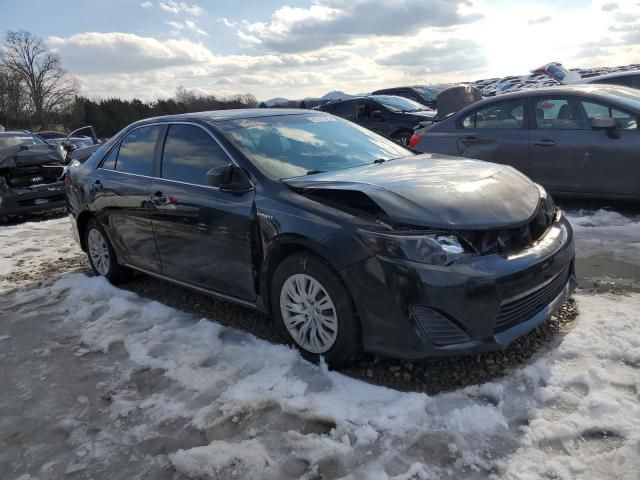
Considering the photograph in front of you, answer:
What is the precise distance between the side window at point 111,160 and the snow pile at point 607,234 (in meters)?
4.39

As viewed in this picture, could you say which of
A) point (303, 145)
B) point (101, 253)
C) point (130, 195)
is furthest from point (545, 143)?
point (101, 253)

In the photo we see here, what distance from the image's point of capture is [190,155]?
4.19 metres

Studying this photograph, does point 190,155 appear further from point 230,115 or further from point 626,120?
point 626,120

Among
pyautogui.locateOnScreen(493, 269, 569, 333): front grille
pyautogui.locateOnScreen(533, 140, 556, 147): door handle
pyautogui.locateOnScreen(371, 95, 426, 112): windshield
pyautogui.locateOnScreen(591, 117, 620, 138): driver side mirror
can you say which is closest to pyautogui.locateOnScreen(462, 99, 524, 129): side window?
pyautogui.locateOnScreen(533, 140, 556, 147): door handle

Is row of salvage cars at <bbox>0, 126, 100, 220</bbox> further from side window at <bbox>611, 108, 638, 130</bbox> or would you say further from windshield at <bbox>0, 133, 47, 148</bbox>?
side window at <bbox>611, 108, 638, 130</bbox>

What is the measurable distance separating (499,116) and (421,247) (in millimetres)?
4641

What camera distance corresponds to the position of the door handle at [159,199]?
425cm

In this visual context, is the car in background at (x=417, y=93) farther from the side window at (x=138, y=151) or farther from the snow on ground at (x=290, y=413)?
the snow on ground at (x=290, y=413)

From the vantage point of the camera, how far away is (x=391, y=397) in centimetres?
292

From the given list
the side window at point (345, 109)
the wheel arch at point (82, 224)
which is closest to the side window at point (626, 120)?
the wheel arch at point (82, 224)

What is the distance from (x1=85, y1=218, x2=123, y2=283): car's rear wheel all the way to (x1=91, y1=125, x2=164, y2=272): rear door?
16cm

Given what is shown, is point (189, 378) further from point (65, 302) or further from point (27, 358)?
point (65, 302)

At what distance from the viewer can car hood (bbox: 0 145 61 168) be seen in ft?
31.4

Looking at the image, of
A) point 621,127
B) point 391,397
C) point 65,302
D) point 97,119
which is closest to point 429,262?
point 391,397
